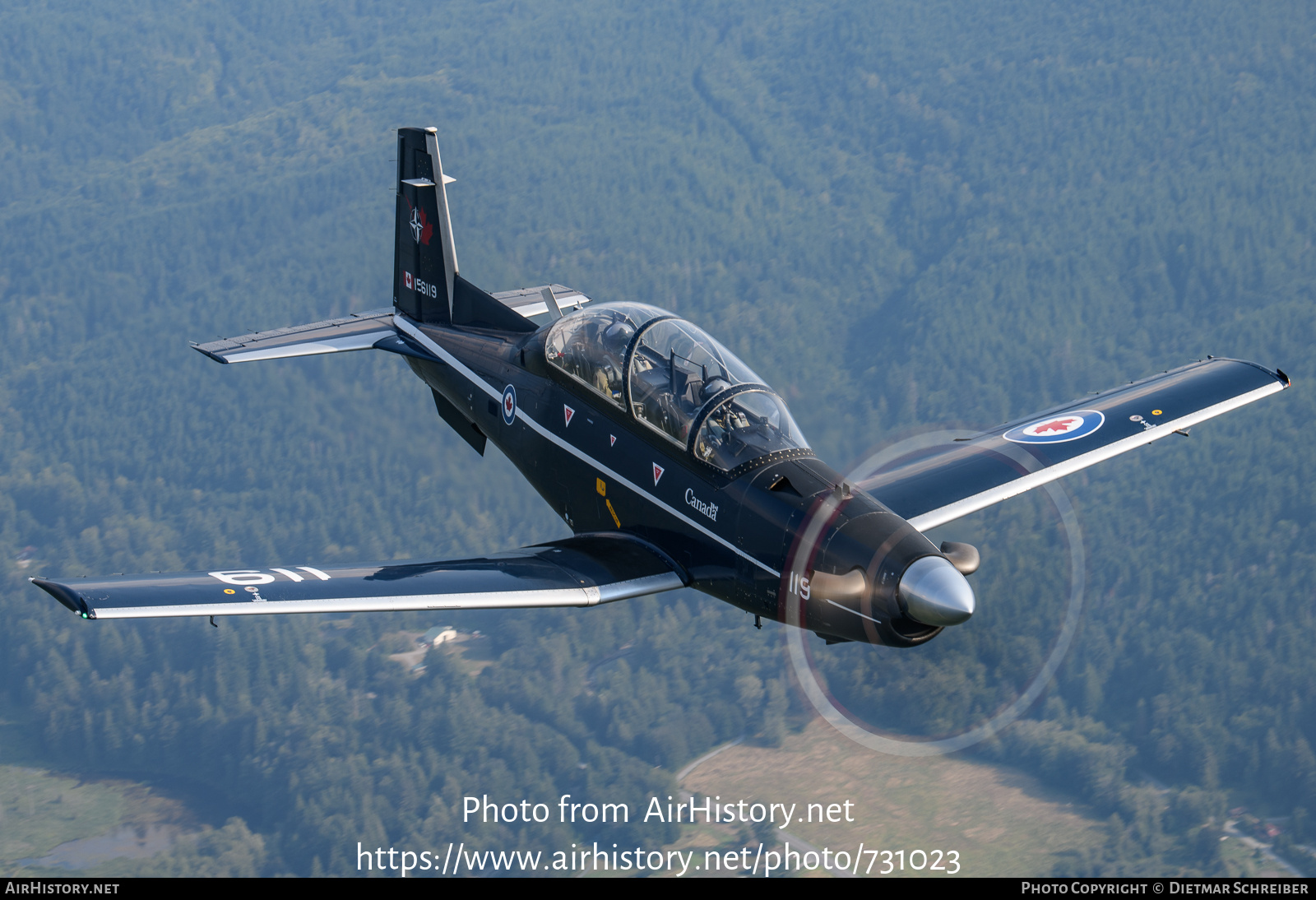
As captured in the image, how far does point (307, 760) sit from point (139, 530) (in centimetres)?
3874

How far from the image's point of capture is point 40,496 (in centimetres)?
16138

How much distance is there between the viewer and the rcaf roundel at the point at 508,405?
837 inches

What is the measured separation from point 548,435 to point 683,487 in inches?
148

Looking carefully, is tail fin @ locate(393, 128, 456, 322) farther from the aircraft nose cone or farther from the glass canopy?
the aircraft nose cone

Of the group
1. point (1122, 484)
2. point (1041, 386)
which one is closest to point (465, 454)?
point (1122, 484)

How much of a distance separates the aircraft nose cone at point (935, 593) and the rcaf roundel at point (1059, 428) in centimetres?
663

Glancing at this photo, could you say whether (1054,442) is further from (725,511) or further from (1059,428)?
(725,511)

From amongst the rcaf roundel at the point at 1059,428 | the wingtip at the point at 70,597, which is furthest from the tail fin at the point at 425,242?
the wingtip at the point at 70,597

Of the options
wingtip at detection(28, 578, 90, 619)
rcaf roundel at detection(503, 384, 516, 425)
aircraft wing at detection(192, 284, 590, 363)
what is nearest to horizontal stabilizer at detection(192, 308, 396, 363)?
aircraft wing at detection(192, 284, 590, 363)

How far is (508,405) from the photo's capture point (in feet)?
70.4

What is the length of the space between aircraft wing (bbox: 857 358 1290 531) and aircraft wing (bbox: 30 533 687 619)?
454 centimetres

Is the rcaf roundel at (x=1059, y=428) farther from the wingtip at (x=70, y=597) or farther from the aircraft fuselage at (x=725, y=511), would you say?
the wingtip at (x=70, y=597)

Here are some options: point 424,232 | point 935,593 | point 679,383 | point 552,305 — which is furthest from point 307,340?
point 935,593

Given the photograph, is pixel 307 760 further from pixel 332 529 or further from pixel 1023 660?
pixel 1023 660
